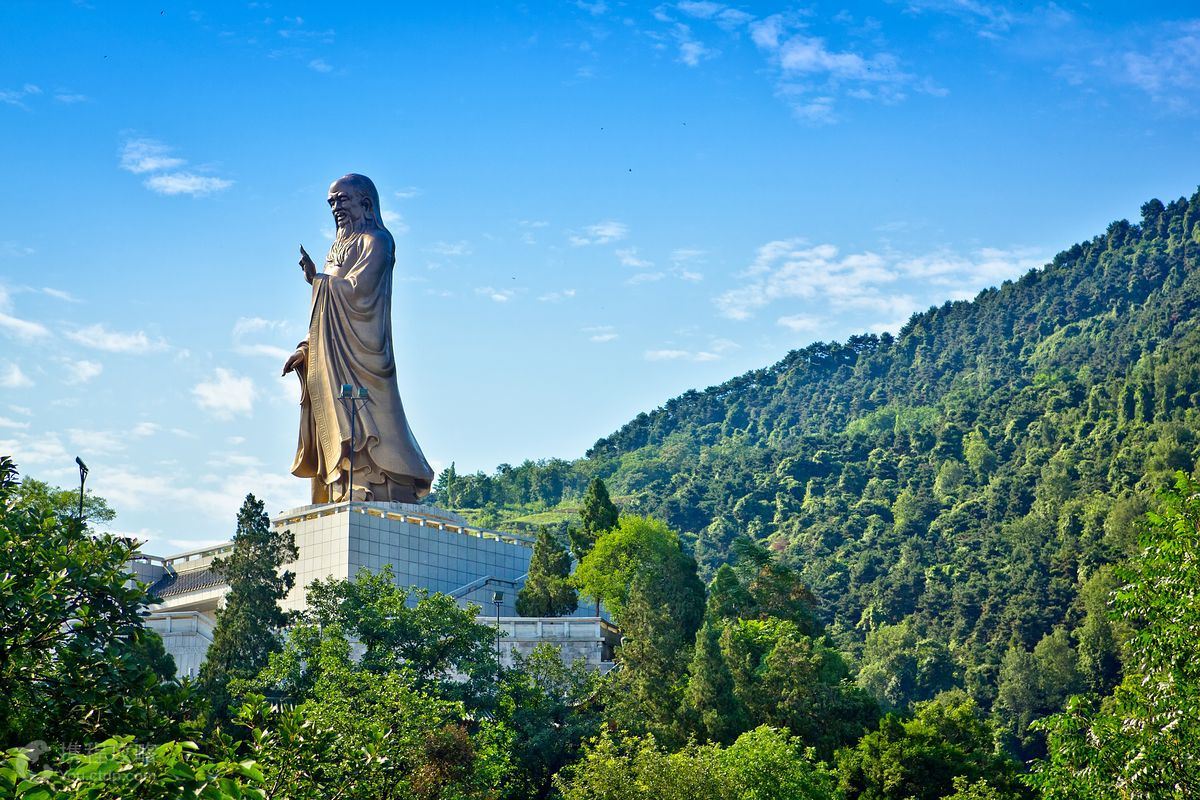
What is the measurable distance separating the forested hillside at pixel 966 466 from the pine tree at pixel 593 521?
17393mm

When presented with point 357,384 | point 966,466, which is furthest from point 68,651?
point 966,466

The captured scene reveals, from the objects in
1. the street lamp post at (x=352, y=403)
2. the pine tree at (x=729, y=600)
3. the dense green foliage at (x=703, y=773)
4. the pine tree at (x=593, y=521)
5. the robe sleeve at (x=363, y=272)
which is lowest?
the dense green foliage at (x=703, y=773)

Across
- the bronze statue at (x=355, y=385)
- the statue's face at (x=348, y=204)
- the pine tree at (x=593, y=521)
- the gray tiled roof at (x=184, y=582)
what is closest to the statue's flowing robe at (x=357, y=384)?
the bronze statue at (x=355, y=385)

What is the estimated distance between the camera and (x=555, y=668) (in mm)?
29734

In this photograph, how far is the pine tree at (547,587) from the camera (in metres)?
34.8

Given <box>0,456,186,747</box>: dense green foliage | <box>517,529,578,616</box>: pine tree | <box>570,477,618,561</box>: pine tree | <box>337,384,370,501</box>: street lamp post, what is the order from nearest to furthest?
<box>0,456,186,747</box>: dense green foliage < <box>517,529,578,616</box>: pine tree < <box>337,384,370,501</box>: street lamp post < <box>570,477,618,561</box>: pine tree

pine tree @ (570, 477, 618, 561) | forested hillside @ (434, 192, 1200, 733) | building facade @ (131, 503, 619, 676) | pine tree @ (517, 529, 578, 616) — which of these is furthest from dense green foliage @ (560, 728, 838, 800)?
forested hillside @ (434, 192, 1200, 733)

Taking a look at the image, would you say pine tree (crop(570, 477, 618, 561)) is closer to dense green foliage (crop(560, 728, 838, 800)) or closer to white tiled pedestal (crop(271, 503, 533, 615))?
white tiled pedestal (crop(271, 503, 533, 615))

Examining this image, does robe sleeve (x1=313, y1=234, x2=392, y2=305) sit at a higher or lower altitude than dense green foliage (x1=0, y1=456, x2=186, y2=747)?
higher

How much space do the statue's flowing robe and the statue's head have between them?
0.48 meters

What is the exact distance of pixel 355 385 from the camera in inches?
1457

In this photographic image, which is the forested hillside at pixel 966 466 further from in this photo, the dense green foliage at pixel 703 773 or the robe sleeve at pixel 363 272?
the dense green foliage at pixel 703 773

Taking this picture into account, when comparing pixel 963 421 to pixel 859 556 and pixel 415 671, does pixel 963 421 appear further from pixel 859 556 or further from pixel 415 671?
pixel 415 671

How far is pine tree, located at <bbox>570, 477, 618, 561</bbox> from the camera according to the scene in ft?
122
